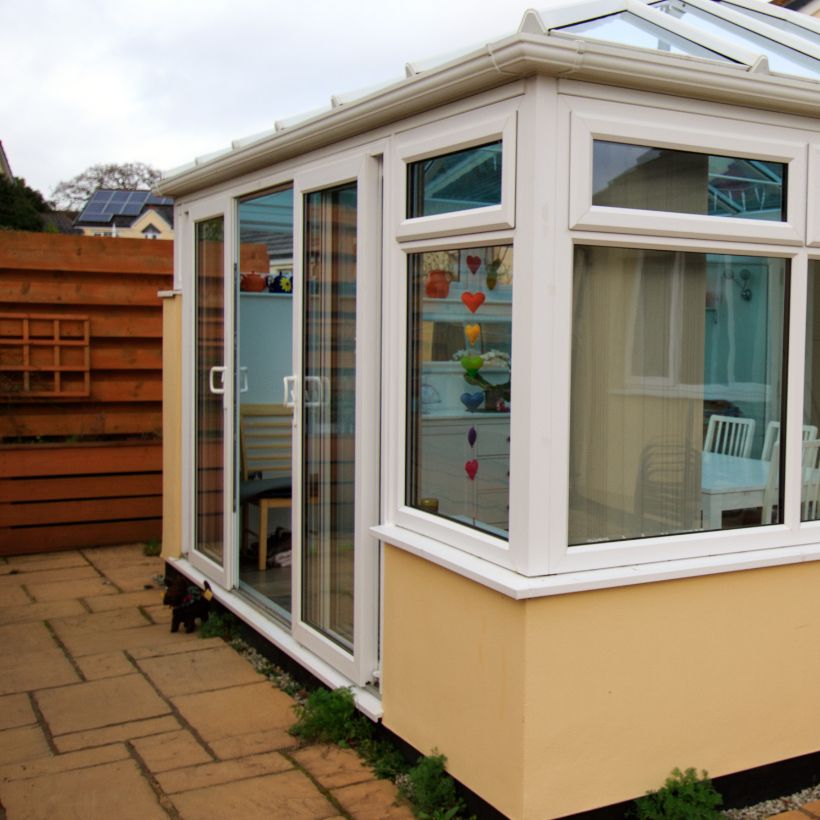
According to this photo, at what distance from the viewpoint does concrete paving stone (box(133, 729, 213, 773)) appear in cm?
359

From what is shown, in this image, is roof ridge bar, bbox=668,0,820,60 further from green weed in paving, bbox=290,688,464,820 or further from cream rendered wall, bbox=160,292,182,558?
cream rendered wall, bbox=160,292,182,558

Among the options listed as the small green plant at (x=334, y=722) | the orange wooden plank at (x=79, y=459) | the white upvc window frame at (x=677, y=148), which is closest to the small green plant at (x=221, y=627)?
the small green plant at (x=334, y=722)

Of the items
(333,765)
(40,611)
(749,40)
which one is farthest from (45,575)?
(749,40)

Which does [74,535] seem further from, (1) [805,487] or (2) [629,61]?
(2) [629,61]

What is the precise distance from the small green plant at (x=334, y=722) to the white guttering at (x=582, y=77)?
2023 millimetres

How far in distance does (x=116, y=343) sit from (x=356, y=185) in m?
3.93

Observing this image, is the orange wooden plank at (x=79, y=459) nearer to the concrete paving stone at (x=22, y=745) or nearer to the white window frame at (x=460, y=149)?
the concrete paving stone at (x=22, y=745)

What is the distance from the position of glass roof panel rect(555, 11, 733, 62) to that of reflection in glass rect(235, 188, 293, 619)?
2.86m

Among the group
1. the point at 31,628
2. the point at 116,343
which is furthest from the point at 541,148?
the point at 116,343

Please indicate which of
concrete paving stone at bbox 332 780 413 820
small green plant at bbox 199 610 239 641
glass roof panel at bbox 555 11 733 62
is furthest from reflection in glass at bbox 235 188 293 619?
glass roof panel at bbox 555 11 733 62

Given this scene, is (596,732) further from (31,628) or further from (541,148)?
(31,628)

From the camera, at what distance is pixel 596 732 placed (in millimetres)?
2924

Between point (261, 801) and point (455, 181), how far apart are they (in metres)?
2.02

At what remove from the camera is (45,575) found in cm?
640
